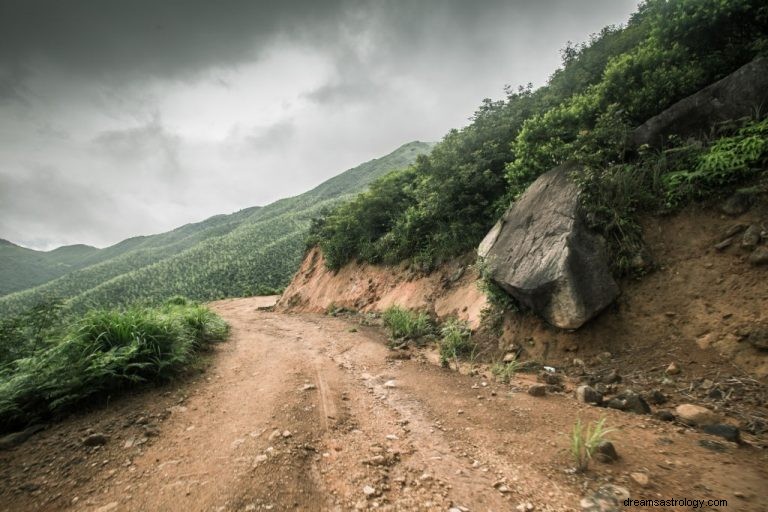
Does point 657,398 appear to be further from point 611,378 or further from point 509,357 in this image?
point 509,357

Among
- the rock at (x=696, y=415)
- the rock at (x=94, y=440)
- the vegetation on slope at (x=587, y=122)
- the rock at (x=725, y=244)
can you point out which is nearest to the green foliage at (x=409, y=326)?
the vegetation on slope at (x=587, y=122)

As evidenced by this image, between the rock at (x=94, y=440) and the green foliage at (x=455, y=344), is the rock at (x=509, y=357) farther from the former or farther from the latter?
the rock at (x=94, y=440)

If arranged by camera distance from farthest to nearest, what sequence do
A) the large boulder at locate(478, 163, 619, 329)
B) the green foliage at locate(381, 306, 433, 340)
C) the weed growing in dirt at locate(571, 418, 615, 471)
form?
1. the green foliage at locate(381, 306, 433, 340)
2. the large boulder at locate(478, 163, 619, 329)
3. the weed growing in dirt at locate(571, 418, 615, 471)

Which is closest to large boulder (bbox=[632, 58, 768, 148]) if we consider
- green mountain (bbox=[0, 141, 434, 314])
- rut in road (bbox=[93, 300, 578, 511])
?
rut in road (bbox=[93, 300, 578, 511])

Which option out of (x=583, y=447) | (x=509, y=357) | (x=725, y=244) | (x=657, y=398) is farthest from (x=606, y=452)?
(x=725, y=244)

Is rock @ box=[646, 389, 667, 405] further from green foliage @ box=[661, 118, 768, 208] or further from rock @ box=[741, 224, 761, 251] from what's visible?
green foliage @ box=[661, 118, 768, 208]

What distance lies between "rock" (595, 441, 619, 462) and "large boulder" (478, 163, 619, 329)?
2389mm

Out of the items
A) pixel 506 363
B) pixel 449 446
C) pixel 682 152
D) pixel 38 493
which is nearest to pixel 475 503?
pixel 449 446

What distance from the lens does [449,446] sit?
337 centimetres

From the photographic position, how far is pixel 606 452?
2.79 m

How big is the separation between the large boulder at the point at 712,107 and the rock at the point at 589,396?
4.40m

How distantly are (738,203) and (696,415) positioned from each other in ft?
10.4

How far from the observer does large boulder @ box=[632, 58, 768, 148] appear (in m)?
4.74

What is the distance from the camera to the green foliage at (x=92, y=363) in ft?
13.6
